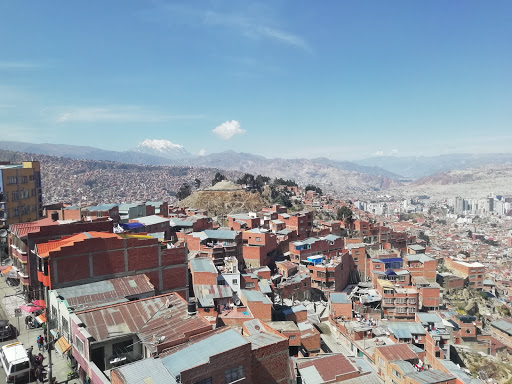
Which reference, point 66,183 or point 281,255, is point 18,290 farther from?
point 66,183

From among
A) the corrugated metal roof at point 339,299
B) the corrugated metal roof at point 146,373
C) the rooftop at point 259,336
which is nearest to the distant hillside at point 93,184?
the corrugated metal roof at point 339,299

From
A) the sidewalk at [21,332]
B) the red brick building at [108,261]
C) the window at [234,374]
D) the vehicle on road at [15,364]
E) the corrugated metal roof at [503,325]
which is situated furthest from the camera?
the corrugated metal roof at [503,325]

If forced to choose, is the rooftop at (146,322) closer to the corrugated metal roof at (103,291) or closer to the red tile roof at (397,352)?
the corrugated metal roof at (103,291)

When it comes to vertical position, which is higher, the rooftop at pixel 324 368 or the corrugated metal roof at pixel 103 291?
the corrugated metal roof at pixel 103 291

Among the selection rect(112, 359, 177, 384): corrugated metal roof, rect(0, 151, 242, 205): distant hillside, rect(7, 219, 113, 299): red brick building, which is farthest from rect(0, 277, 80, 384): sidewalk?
rect(0, 151, 242, 205): distant hillside

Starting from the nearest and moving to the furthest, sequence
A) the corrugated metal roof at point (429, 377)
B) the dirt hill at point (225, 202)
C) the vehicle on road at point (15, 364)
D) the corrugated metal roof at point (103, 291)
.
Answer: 1. the vehicle on road at point (15, 364)
2. the corrugated metal roof at point (103, 291)
3. the corrugated metal roof at point (429, 377)
4. the dirt hill at point (225, 202)

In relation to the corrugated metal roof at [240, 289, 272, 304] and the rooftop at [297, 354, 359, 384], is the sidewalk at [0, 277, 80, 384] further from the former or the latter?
the corrugated metal roof at [240, 289, 272, 304]
